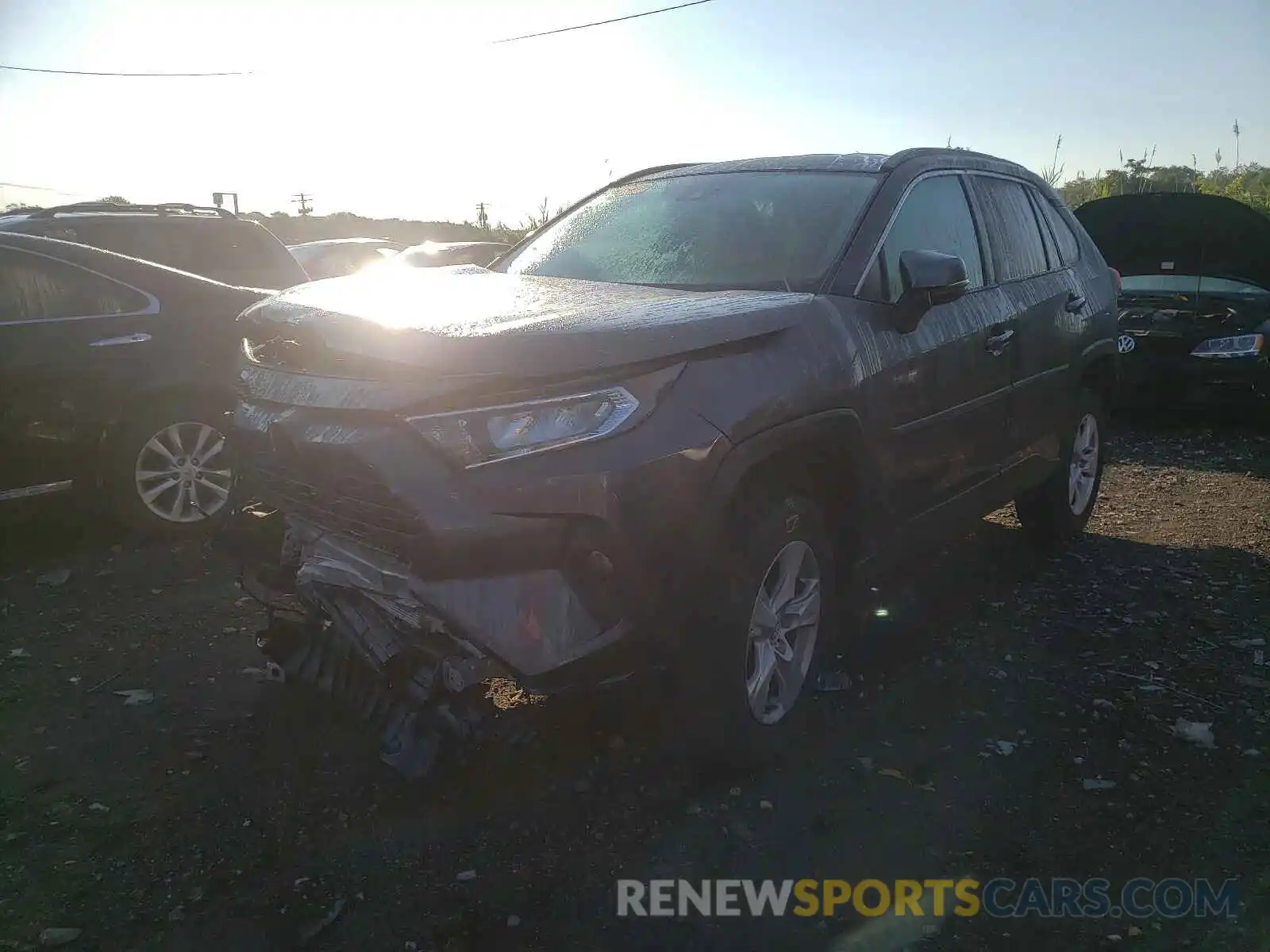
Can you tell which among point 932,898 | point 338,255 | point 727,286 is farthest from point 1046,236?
point 338,255

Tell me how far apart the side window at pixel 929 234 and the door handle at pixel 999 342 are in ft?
0.75

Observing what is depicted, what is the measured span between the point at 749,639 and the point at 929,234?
1.93 metres

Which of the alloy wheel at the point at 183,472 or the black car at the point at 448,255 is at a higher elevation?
the black car at the point at 448,255

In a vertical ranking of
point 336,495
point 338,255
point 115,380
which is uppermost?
point 338,255

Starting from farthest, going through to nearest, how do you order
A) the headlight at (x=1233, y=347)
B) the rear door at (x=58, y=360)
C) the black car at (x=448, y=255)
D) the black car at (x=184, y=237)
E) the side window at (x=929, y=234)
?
the headlight at (x=1233, y=347) < the black car at (x=184, y=237) < the rear door at (x=58, y=360) < the black car at (x=448, y=255) < the side window at (x=929, y=234)

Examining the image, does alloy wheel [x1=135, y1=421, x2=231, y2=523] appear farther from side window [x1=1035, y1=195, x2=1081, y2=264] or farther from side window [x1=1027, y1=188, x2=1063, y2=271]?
side window [x1=1035, y1=195, x2=1081, y2=264]

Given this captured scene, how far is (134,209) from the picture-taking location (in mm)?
7512

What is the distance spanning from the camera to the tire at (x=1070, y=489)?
5324mm

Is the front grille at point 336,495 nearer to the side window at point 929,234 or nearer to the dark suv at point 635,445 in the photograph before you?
the dark suv at point 635,445

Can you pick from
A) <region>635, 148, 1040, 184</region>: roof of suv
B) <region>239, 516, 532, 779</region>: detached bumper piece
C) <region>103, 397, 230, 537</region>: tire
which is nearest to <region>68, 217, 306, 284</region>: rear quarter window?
<region>103, 397, 230, 537</region>: tire

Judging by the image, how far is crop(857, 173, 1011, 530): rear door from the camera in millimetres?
3562

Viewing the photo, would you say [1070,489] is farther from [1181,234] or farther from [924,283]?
[1181,234]

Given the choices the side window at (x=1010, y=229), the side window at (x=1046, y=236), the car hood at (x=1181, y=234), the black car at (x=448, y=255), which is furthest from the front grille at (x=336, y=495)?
the car hood at (x=1181, y=234)

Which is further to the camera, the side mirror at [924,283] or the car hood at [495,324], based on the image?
the side mirror at [924,283]
